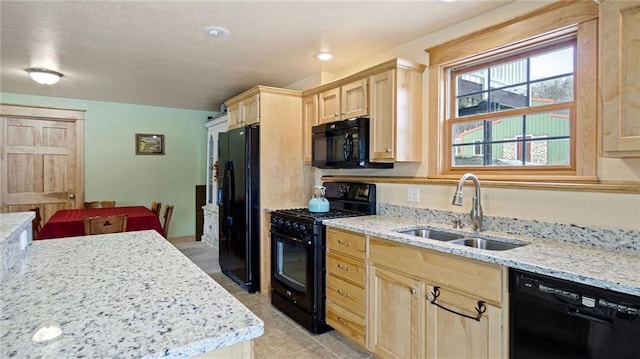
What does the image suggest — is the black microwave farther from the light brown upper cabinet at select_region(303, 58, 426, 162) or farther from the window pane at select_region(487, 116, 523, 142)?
the window pane at select_region(487, 116, 523, 142)

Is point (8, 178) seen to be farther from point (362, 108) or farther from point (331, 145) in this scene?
point (362, 108)

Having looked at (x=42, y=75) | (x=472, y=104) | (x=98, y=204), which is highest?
(x=42, y=75)

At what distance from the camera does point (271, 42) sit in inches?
117

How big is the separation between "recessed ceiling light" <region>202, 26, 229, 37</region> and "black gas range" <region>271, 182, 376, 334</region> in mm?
1504

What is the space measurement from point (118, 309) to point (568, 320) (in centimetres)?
156

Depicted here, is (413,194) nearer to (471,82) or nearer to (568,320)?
(471,82)

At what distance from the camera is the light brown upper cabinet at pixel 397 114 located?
2717mm

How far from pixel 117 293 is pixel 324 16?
2088 millimetres

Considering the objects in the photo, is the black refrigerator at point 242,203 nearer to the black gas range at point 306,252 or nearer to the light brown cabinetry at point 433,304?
the black gas range at point 306,252

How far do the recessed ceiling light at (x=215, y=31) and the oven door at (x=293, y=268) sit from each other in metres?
1.67

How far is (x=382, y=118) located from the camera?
2811 millimetres

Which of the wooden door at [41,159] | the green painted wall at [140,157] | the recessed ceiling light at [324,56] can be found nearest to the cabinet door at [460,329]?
the recessed ceiling light at [324,56]

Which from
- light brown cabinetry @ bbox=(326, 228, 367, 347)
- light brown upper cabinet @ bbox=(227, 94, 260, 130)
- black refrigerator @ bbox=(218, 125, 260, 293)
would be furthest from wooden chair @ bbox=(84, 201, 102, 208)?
light brown cabinetry @ bbox=(326, 228, 367, 347)

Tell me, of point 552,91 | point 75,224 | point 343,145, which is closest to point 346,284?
point 343,145
